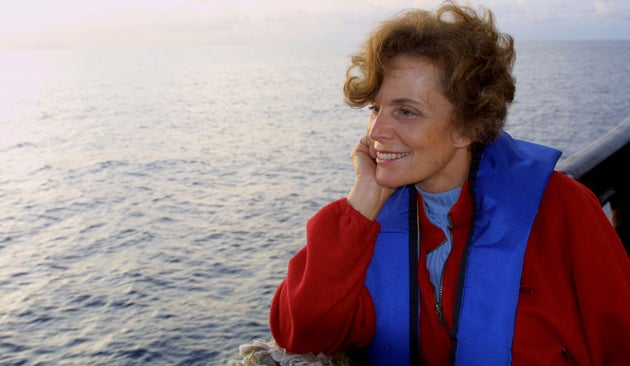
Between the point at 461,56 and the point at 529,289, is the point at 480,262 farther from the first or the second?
the point at 461,56

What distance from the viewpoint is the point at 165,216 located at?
1912 centimetres

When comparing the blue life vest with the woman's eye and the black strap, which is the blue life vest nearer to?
the black strap

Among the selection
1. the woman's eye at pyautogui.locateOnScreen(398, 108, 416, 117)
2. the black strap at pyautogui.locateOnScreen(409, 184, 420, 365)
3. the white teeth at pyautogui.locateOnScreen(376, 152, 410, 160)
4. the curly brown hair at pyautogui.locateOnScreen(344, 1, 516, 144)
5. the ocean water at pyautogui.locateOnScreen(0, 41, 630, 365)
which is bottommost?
the ocean water at pyautogui.locateOnScreen(0, 41, 630, 365)

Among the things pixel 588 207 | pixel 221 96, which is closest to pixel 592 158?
pixel 588 207

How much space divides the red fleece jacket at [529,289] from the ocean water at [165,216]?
818 cm

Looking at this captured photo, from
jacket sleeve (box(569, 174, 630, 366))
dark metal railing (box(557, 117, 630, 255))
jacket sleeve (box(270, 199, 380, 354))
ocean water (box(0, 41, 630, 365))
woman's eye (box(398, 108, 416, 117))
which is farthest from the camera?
ocean water (box(0, 41, 630, 365))

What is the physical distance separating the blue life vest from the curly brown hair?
16 cm

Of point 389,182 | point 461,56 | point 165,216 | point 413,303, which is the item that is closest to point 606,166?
point 461,56

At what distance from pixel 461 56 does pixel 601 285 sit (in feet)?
3.45

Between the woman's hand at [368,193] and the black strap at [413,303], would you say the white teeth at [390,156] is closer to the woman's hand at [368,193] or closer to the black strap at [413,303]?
the woman's hand at [368,193]

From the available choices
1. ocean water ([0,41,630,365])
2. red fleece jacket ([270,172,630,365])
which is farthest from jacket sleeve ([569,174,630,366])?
ocean water ([0,41,630,365])

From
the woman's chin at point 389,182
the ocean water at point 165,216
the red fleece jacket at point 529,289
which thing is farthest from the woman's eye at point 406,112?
the ocean water at point 165,216

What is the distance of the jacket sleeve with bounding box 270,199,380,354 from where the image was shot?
8.69 ft

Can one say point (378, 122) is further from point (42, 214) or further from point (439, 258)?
point (42, 214)
